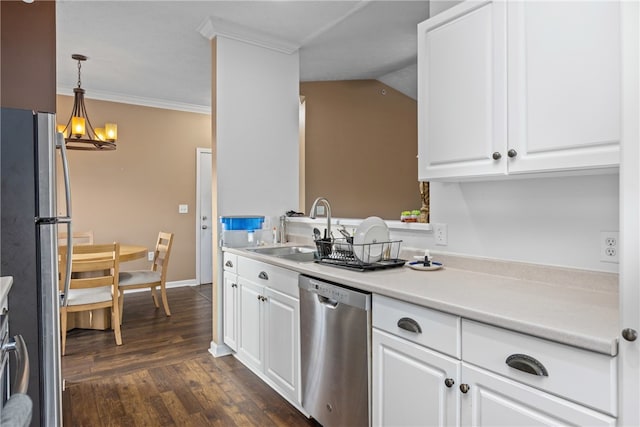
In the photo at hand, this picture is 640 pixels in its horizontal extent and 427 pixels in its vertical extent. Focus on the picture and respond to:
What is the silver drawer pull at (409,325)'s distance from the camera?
→ 150cm

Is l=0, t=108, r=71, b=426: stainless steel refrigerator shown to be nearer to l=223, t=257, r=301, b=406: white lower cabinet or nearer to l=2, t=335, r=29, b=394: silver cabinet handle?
l=2, t=335, r=29, b=394: silver cabinet handle

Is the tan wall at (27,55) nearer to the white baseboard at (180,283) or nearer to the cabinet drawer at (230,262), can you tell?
the cabinet drawer at (230,262)

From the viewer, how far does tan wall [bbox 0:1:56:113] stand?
2.26m

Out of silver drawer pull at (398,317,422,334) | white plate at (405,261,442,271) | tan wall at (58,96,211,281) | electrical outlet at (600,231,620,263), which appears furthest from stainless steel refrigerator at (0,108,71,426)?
tan wall at (58,96,211,281)

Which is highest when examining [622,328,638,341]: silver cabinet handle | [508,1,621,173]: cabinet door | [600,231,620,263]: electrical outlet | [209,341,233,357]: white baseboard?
[508,1,621,173]: cabinet door

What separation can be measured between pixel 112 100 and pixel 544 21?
201 inches

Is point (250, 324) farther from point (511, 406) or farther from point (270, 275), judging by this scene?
point (511, 406)

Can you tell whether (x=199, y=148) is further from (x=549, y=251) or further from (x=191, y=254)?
(x=549, y=251)

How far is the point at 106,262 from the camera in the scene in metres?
3.35

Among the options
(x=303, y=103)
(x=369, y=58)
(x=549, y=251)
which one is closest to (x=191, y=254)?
(x=303, y=103)

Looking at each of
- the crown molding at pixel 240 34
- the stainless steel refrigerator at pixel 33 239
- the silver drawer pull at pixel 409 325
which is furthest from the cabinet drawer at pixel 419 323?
the crown molding at pixel 240 34

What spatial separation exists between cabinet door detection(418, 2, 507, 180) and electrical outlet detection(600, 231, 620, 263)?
455mm

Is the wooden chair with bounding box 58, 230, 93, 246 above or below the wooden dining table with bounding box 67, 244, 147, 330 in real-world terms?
above

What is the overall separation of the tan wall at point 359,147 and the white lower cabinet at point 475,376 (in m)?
3.18
